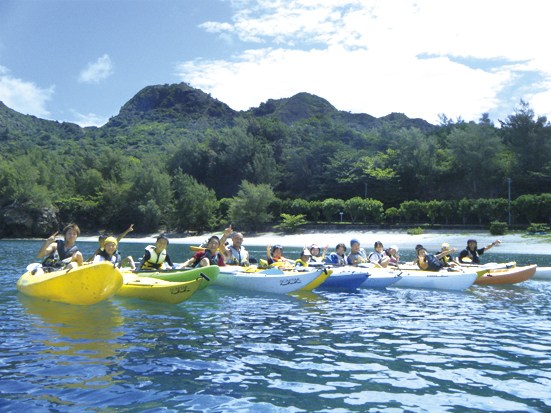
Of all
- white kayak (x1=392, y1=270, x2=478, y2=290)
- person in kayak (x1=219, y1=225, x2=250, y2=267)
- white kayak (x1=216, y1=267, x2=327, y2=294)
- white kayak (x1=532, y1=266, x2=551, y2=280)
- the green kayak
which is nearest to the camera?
the green kayak

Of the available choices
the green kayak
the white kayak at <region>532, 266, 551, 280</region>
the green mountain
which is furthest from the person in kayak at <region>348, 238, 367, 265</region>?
the green mountain

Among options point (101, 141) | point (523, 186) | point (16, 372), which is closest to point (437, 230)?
point (523, 186)

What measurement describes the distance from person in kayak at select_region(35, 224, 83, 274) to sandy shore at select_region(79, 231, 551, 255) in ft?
108

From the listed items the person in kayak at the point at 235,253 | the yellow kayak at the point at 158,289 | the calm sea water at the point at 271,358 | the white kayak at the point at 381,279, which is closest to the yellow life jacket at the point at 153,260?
the yellow kayak at the point at 158,289

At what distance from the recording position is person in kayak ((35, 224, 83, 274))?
916 centimetres

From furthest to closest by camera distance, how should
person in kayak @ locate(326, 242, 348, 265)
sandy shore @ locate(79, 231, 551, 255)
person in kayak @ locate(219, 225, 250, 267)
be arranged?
sandy shore @ locate(79, 231, 551, 255) → person in kayak @ locate(326, 242, 348, 265) → person in kayak @ locate(219, 225, 250, 267)

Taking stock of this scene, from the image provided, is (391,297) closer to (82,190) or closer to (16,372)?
(16,372)

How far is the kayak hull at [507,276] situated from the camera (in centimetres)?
1442

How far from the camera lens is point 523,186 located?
190ft

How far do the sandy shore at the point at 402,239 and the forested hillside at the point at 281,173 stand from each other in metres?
4.41

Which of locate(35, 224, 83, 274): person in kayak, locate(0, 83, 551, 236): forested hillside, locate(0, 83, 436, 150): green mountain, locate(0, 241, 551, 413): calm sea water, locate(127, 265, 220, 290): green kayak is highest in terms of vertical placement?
locate(0, 83, 436, 150): green mountain

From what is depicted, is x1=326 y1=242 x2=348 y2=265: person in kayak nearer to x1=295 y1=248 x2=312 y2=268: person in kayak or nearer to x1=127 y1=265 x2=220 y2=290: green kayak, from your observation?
x1=295 y1=248 x2=312 y2=268: person in kayak

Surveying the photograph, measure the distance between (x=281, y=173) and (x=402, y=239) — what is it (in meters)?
37.1

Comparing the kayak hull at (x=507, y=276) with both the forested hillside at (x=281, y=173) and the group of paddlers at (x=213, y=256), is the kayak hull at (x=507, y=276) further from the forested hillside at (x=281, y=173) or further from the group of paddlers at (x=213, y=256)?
the forested hillside at (x=281, y=173)
